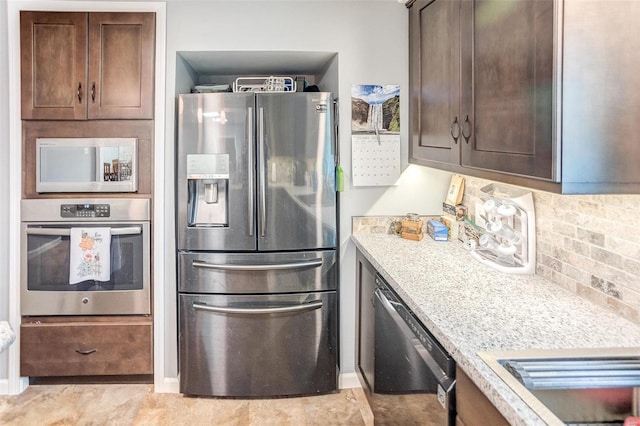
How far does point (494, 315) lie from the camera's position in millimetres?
1545

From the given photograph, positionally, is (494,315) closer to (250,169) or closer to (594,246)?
(594,246)

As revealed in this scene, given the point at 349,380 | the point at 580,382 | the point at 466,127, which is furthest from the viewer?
the point at 349,380

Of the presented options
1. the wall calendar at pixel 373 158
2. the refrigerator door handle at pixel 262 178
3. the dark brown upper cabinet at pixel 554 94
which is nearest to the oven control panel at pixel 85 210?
the refrigerator door handle at pixel 262 178

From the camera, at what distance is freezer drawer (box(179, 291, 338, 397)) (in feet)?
9.12

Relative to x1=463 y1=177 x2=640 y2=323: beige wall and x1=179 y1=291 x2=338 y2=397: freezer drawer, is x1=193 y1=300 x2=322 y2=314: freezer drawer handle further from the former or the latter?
x1=463 y1=177 x2=640 y2=323: beige wall

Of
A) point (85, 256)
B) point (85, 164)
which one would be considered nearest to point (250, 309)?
point (85, 256)

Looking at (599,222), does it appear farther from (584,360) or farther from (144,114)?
(144,114)

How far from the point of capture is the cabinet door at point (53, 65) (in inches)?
109

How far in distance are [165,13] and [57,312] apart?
1.79 metres

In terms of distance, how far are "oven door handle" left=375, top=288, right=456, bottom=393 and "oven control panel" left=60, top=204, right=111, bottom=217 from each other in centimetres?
161

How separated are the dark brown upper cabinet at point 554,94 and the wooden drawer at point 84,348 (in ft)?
6.96

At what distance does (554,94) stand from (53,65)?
2.60 meters

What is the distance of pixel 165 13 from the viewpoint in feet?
9.14

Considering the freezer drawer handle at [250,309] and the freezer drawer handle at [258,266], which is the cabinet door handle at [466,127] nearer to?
the freezer drawer handle at [258,266]
